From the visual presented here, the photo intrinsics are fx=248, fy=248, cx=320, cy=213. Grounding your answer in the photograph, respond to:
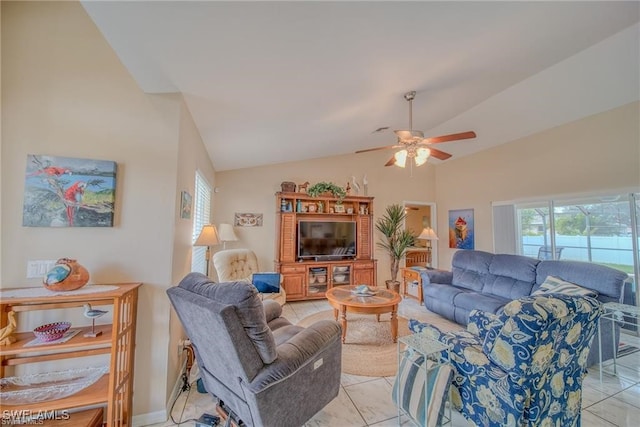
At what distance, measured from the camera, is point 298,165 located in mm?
5312

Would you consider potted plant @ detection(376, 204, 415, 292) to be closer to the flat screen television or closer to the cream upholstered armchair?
the flat screen television

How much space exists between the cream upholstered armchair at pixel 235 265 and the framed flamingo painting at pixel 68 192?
2.06 metres

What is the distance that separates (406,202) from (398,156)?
3.30m

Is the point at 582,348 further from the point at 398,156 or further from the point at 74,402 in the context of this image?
the point at 74,402

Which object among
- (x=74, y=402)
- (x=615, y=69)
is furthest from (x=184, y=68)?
(x=615, y=69)

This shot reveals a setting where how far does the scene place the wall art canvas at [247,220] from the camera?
4.89 m

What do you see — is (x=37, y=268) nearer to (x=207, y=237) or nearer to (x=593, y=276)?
(x=207, y=237)

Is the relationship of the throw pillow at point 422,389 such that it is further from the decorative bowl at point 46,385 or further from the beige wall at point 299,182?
the beige wall at point 299,182

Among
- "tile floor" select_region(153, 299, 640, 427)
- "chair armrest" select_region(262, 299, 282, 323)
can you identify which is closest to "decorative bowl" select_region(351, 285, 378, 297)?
"tile floor" select_region(153, 299, 640, 427)

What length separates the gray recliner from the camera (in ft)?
4.46

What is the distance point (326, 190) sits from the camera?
197 inches

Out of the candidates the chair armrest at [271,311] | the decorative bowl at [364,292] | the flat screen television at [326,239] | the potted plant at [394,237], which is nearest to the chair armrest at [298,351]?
the chair armrest at [271,311]

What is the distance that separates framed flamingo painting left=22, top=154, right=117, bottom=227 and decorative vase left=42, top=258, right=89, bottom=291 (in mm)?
322

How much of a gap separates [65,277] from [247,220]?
3.42 meters
